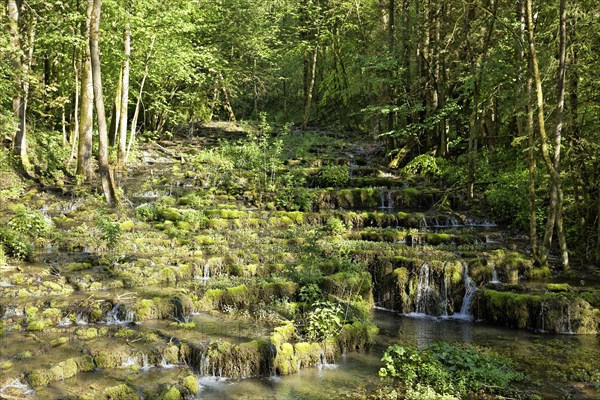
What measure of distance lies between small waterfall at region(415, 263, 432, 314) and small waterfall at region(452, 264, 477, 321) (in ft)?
2.32

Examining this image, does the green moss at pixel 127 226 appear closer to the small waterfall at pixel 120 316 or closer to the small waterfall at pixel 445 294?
the small waterfall at pixel 120 316

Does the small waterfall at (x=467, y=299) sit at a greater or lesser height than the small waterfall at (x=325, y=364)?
greater

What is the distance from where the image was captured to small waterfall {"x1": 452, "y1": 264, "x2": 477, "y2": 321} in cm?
1177

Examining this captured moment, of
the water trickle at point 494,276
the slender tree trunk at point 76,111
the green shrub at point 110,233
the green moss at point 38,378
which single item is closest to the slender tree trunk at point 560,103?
the water trickle at point 494,276

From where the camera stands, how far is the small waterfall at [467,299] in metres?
11.8

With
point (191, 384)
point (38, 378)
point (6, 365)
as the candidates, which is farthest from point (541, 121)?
point (6, 365)

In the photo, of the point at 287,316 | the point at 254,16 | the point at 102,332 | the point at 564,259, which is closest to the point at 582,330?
the point at 564,259

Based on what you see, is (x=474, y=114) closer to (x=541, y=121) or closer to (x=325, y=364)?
(x=541, y=121)

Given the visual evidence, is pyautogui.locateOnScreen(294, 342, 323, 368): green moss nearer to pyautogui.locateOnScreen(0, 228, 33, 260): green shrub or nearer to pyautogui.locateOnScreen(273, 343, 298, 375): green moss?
pyautogui.locateOnScreen(273, 343, 298, 375): green moss

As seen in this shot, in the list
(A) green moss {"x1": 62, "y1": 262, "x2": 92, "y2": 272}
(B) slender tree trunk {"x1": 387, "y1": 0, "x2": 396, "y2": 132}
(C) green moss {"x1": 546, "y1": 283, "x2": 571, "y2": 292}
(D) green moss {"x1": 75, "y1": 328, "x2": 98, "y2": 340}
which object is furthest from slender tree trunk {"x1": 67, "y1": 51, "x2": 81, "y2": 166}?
(C) green moss {"x1": 546, "y1": 283, "x2": 571, "y2": 292}

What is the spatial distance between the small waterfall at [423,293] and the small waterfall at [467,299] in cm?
71

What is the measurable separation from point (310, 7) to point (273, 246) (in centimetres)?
2308

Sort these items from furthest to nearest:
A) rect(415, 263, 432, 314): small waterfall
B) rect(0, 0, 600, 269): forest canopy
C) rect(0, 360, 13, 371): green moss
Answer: rect(0, 0, 600, 269): forest canopy → rect(415, 263, 432, 314): small waterfall → rect(0, 360, 13, 371): green moss

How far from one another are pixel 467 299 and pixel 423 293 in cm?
104
